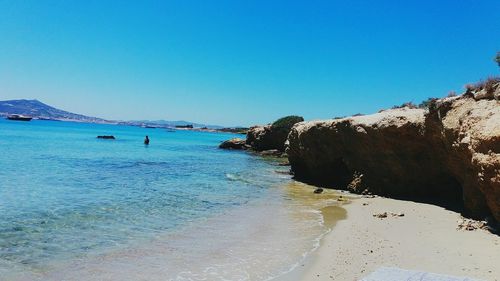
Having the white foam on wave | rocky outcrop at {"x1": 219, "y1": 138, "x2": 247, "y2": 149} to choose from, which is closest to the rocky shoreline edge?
the white foam on wave

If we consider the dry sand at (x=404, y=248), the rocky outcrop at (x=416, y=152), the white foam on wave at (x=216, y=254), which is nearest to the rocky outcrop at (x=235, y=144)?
the rocky outcrop at (x=416, y=152)

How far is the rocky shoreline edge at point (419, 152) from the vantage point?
1287 cm

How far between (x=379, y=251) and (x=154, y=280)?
5.73 metres

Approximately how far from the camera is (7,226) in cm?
1287

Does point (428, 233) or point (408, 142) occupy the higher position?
point (408, 142)

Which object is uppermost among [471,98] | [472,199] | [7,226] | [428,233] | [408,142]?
A: [471,98]

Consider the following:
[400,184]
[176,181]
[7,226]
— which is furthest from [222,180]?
[7,226]

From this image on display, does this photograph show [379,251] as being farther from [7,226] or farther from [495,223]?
[7,226]

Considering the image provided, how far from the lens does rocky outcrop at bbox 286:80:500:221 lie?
1283 centimetres

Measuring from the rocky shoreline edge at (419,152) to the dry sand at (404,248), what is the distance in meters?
1.52

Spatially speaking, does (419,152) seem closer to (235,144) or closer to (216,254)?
(216,254)

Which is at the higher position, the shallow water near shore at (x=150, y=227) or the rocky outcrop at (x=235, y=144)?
the rocky outcrop at (x=235, y=144)

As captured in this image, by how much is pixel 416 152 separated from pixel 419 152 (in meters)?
0.15

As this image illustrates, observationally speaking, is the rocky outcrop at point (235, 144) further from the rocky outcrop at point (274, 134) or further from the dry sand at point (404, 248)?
the dry sand at point (404, 248)
